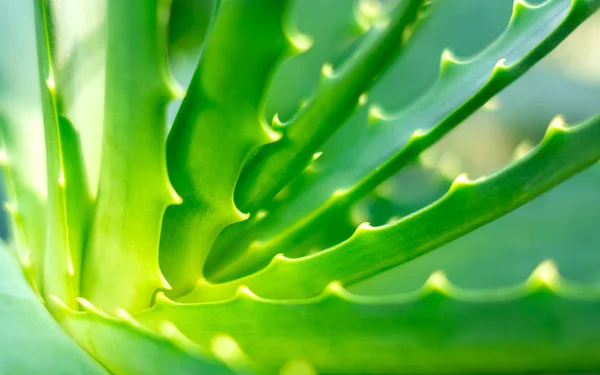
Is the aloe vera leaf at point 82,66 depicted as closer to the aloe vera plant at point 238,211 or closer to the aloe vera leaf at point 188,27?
the aloe vera plant at point 238,211

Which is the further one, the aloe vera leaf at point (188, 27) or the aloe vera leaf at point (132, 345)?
the aloe vera leaf at point (188, 27)

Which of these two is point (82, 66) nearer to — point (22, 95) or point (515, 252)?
point (22, 95)

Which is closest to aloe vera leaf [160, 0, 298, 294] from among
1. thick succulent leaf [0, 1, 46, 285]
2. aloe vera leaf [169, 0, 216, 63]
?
thick succulent leaf [0, 1, 46, 285]

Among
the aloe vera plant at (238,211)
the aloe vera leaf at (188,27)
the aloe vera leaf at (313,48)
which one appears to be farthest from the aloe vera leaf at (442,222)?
the aloe vera leaf at (188,27)

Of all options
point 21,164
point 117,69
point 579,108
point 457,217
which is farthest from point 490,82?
point 579,108

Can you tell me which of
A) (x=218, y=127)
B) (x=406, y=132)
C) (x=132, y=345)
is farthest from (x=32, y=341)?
(x=406, y=132)

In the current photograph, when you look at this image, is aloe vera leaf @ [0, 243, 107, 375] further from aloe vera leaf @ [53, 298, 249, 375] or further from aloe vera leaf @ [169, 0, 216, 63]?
aloe vera leaf @ [169, 0, 216, 63]
